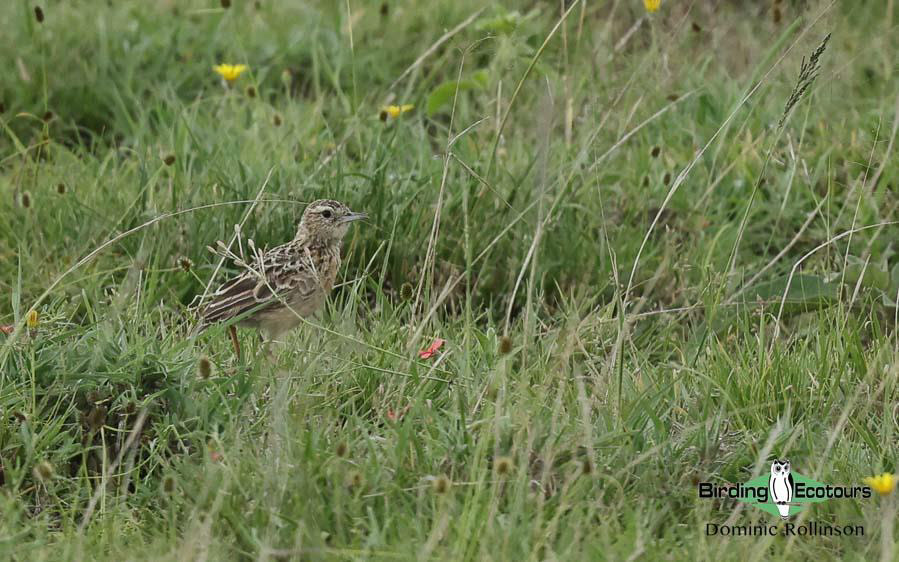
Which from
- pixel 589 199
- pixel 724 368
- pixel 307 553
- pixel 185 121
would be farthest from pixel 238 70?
pixel 307 553

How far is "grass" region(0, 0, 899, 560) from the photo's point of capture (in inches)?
147

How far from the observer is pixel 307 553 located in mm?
3529

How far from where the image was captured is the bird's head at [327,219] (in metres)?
5.18

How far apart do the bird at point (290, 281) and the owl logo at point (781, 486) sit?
1.67 m

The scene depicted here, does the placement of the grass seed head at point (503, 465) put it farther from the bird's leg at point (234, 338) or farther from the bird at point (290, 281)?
the bird's leg at point (234, 338)

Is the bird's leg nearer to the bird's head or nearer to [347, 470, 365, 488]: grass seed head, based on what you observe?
the bird's head

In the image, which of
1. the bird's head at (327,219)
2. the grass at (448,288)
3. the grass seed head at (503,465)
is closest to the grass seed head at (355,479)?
→ the grass at (448,288)

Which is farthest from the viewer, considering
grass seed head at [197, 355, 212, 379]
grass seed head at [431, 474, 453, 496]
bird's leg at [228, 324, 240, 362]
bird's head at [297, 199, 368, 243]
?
bird's head at [297, 199, 368, 243]

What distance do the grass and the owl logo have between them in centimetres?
8

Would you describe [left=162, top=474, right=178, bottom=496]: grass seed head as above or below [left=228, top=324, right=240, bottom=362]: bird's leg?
below

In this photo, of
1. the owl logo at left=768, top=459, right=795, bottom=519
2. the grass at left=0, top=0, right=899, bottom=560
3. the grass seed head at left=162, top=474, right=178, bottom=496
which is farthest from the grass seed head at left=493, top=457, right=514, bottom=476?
the grass seed head at left=162, top=474, right=178, bottom=496

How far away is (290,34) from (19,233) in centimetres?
248

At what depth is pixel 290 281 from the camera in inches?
195

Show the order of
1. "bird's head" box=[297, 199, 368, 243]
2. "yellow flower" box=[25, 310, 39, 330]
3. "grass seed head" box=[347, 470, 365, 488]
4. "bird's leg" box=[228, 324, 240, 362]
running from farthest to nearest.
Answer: "bird's head" box=[297, 199, 368, 243]
"bird's leg" box=[228, 324, 240, 362]
"yellow flower" box=[25, 310, 39, 330]
"grass seed head" box=[347, 470, 365, 488]
